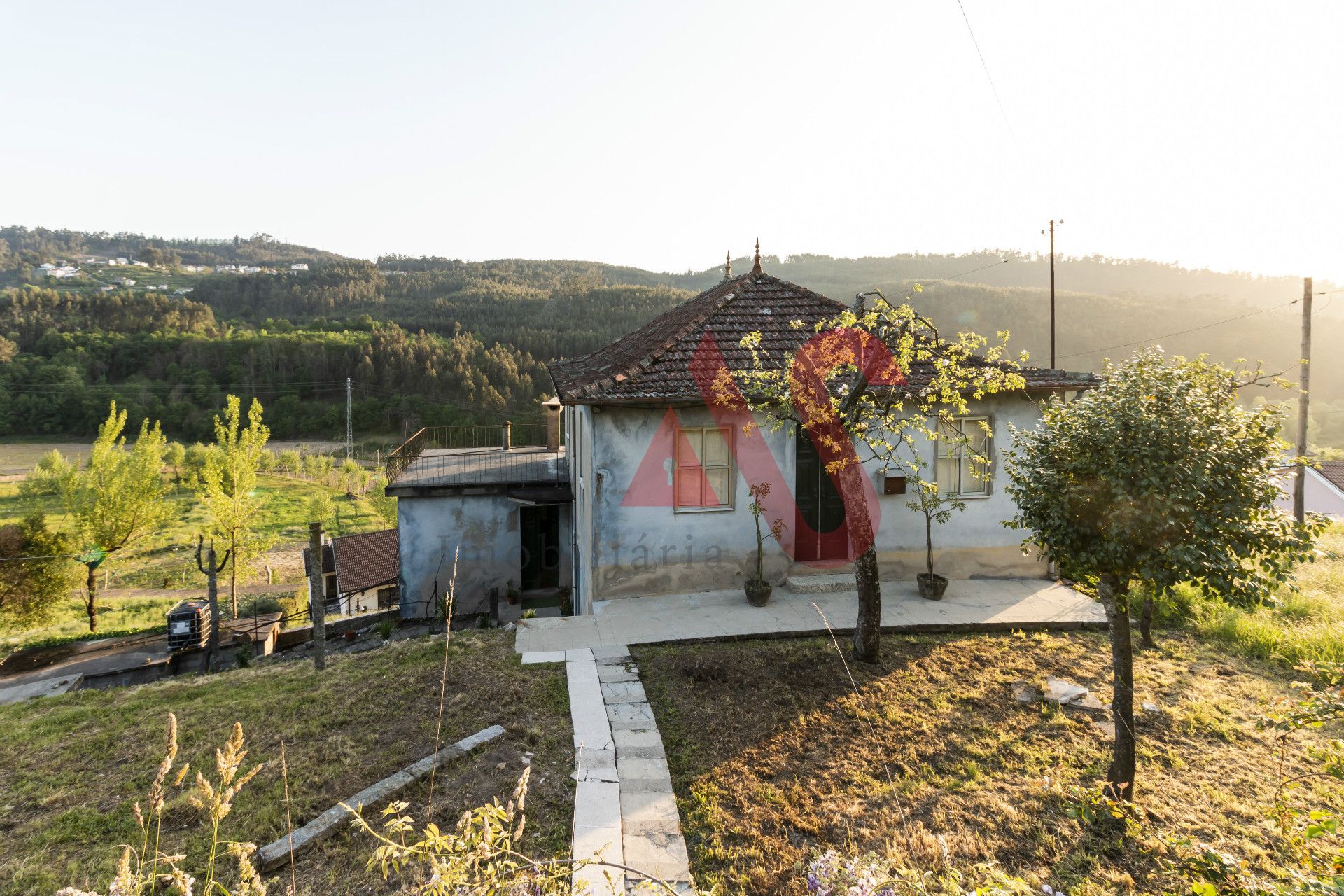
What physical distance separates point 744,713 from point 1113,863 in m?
2.92

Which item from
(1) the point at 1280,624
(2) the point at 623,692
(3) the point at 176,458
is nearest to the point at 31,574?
(2) the point at 623,692

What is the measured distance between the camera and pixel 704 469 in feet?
31.0

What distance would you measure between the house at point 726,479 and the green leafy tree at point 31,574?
19710 millimetres

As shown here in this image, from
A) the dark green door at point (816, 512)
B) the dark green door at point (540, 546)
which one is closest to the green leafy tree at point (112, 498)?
the dark green door at point (540, 546)

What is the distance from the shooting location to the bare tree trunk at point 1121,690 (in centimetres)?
464

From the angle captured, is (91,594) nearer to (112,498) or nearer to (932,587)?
(112,498)

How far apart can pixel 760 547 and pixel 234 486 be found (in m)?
18.7

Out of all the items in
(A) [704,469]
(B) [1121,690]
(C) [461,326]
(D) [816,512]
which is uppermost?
(C) [461,326]

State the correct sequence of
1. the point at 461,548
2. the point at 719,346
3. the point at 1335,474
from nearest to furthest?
the point at 719,346, the point at 461,548, the point at 1335,474

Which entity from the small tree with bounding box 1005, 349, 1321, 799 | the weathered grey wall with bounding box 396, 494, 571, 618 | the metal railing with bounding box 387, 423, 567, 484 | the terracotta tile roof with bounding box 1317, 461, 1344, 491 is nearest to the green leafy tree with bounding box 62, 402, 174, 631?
the metal railing with bounding box 387, 423, 567, 484

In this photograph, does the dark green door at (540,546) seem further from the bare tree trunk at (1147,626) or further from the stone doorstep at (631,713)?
the bare tree trunk at (1147,626)

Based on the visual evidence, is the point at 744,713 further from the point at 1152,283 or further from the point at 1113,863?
the point at 1152,283

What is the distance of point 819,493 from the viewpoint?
390 inches

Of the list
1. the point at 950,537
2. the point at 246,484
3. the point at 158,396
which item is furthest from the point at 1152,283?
the point at 158,396
